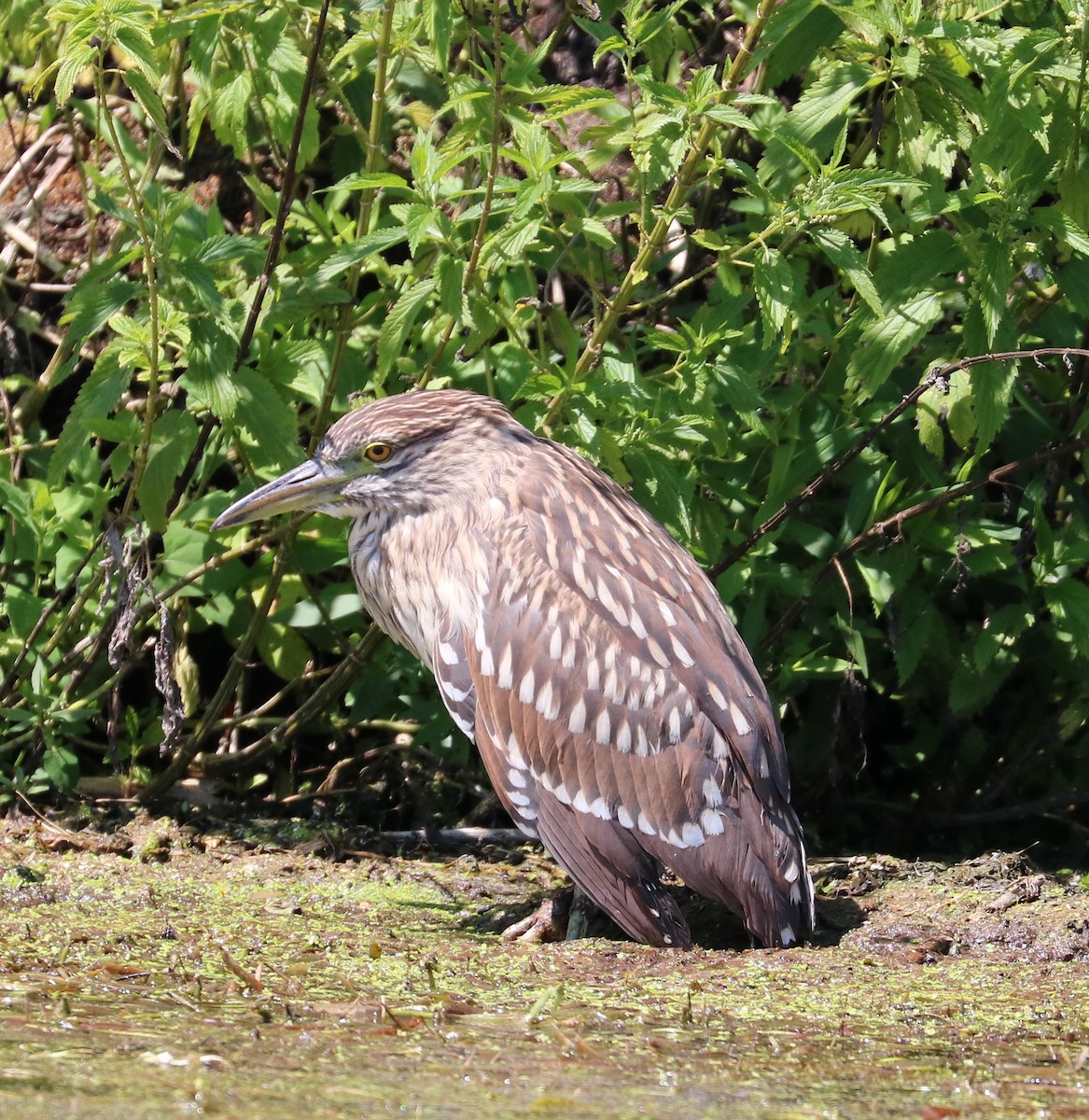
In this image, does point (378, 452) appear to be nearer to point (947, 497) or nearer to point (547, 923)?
point (547, 923)

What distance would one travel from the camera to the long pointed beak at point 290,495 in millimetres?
4320

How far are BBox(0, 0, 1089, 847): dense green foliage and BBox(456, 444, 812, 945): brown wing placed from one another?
1.42 ft

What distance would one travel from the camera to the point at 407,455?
447cm

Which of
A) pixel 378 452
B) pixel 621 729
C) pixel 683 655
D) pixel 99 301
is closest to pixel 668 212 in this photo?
pixel 378 452

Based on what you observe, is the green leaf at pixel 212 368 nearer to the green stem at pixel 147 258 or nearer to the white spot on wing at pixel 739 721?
the green stem at pixel 147 258

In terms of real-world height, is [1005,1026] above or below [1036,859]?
above

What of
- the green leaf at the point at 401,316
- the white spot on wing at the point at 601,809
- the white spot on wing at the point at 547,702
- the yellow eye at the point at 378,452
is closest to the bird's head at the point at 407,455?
the yellow eye at the point at 378,452

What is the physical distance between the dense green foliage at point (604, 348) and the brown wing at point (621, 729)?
43cm

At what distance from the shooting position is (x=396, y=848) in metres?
5.02

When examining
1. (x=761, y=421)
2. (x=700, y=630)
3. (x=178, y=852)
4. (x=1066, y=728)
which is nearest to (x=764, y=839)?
(x=700, y=630)

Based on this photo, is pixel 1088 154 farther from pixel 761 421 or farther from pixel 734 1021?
pixel 734 1021

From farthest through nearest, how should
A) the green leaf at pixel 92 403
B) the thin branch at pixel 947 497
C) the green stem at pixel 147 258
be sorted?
the thin branch at pixel 947 497, the green leaf at pixel 92 403, the green stem at pixel 147 258

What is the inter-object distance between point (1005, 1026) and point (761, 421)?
192 cm

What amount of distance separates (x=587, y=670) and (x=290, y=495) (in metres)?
1.06
